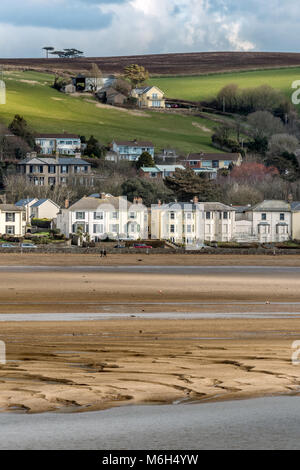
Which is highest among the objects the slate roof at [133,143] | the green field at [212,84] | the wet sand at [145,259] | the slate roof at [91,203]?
the green field at [212,84]

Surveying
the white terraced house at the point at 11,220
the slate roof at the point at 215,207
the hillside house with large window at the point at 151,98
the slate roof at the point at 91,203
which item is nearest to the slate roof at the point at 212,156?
the hillside house with large window at the point at 151,98

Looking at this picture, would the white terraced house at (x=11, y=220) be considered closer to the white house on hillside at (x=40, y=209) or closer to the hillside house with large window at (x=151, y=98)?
the white house on hillside at (x=40, y=209)

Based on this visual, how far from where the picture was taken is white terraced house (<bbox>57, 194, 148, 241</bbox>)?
245 feet

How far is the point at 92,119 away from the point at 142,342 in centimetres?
13949

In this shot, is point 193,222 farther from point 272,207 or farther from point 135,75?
point 135,75

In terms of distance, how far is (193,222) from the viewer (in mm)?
76688

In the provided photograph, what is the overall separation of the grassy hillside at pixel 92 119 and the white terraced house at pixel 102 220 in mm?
65367

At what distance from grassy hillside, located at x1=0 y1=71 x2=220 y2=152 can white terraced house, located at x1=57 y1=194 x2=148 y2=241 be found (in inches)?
2574

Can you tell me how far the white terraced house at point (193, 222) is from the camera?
75750 millimetres

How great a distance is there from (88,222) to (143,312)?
47.3 metres

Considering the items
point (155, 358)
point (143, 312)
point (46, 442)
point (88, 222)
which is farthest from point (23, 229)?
point (46, 442)

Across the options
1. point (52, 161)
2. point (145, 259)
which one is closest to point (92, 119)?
point (52, 161)

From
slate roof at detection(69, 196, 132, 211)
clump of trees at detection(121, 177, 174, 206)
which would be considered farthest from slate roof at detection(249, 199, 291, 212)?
clump of trees at detection(121, 177, 174, 206)
